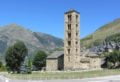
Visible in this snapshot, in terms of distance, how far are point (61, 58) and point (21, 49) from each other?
59.0 ft

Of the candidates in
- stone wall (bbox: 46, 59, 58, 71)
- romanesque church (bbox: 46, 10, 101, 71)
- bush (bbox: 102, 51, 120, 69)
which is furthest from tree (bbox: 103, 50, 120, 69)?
stone wall (bbox: 46, 59, 58, 71)

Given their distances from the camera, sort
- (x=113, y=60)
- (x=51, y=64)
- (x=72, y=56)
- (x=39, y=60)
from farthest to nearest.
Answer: (x=39, y=60) → (x=113, y=60) → (x=51, y=64) → (x=72, y=56)

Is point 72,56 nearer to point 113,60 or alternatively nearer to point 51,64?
point 51,64

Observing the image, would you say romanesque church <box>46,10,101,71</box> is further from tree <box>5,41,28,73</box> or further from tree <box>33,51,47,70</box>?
tree <box>5,41,28,73</box>

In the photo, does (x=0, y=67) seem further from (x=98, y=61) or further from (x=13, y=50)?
(x=98, y=61)

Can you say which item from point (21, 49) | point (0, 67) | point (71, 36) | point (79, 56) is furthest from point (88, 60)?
point (0, 67)

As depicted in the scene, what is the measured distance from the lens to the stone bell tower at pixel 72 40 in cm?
12075

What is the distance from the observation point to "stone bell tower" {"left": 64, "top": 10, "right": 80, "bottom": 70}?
121 metres

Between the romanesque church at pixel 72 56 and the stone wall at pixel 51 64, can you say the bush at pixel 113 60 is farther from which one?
the stone wall at pixel 51 64

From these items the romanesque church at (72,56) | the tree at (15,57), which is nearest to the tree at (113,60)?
the romanesque church at (72,56)

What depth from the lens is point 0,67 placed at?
129125mm

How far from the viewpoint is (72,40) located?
12200 cm

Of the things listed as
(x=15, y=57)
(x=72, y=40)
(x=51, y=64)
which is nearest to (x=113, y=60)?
(x=72, y=40)

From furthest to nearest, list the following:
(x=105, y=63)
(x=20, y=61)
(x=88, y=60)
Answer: (x=105, y=63) < (x=88, y=60) < (x=20, y=61)
